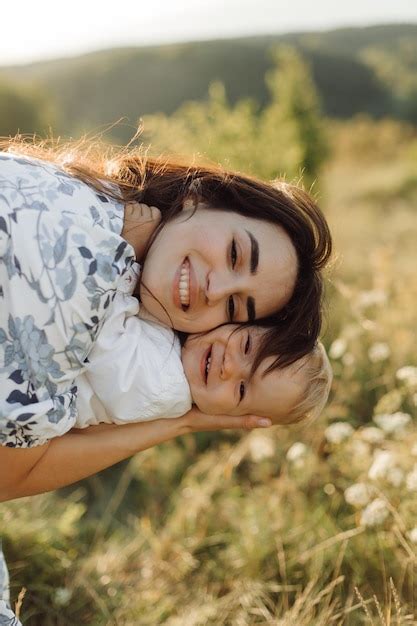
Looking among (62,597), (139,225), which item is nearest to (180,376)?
(139,225)

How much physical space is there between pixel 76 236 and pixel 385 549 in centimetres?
168

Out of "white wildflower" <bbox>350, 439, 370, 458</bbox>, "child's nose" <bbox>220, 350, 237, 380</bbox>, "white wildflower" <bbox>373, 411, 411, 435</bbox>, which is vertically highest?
"child's nose" <bbox>220, 350, 237, 380</bbox>

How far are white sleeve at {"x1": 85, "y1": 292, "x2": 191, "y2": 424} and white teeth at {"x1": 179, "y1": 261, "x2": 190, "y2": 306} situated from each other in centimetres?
13

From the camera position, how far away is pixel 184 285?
221 centimetres

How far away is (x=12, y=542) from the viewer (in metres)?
2.90

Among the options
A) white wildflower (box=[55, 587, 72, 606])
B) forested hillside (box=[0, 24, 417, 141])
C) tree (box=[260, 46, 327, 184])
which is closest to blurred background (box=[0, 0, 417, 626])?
white wildflower (box=[55, 587, 72, 606])

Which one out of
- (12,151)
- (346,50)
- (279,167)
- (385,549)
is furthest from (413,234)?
(346,50)

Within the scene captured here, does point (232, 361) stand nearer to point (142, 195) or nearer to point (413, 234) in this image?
point (142, 195)

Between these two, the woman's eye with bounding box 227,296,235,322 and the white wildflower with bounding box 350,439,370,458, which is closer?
the woman's eye with bounding box 227,296,235,322

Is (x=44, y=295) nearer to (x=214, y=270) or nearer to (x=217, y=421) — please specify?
(x=214, y=270)

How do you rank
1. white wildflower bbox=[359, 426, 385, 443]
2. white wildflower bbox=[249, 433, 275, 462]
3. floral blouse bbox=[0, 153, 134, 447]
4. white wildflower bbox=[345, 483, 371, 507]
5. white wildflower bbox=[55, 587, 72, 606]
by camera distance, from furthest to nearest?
white wildflower bbox=[249, 433, 275, 462]
white wildflower bbox=[359, 426, 385, 443]
white wildflower bbox=[55, 587, 72, 606]
white wildflower bbox=[345, 483, 371, 507]
floral blouse bbox=[0, 153, 134, 447]

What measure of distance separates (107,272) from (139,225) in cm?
35

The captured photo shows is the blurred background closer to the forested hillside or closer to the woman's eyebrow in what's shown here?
the woman's eyebrow

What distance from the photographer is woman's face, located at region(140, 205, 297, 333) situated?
222 centimetres
